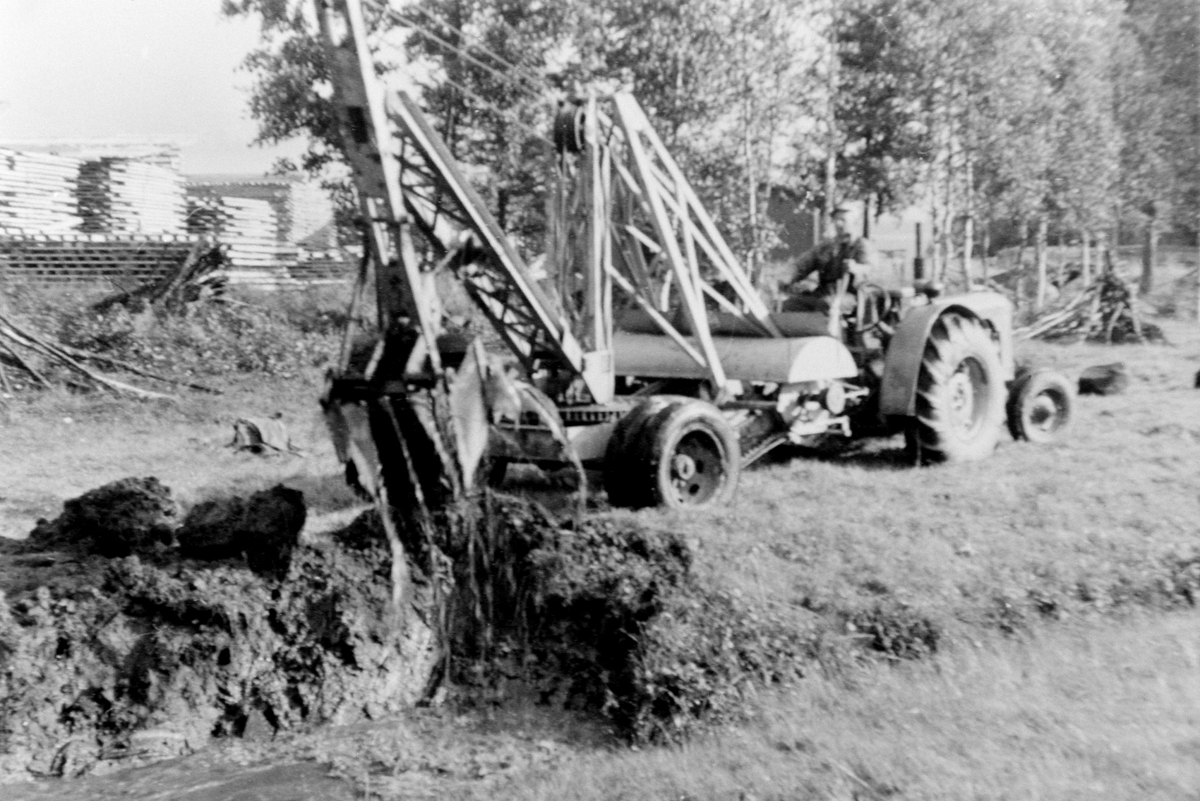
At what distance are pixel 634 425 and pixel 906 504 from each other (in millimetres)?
2171

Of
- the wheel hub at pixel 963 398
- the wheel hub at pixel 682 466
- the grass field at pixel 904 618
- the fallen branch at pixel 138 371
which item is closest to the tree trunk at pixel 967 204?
the grass field at pixel 904 618

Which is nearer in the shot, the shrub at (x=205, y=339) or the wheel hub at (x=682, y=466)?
the wheel hub at (x=682, y=466)

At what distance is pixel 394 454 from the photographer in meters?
6.67

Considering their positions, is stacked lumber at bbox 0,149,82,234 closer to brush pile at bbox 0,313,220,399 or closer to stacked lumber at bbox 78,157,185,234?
stacked lumber at bbox 78,157,185,234

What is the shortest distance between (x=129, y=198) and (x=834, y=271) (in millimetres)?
12131

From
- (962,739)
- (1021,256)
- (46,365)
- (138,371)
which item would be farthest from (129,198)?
(1021,256)

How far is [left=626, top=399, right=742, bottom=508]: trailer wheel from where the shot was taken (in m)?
7.79

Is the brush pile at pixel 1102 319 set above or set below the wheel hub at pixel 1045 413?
above

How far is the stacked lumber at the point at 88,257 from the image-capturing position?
15.6 meters

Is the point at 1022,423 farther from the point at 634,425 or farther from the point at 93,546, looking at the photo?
the point at 93,546

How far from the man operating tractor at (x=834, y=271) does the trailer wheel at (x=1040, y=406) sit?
191 centimetres

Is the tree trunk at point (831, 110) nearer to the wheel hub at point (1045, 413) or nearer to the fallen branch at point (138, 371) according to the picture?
the wheel hub at point (1045, 413)

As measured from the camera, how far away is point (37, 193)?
16.6m

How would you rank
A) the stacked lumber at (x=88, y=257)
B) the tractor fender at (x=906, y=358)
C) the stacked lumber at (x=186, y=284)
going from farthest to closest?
the stacked lumber at (x=186, y=284) → the stacked lumber at (x=88, y=257) → the tractor fender at (x=906, y=358)
